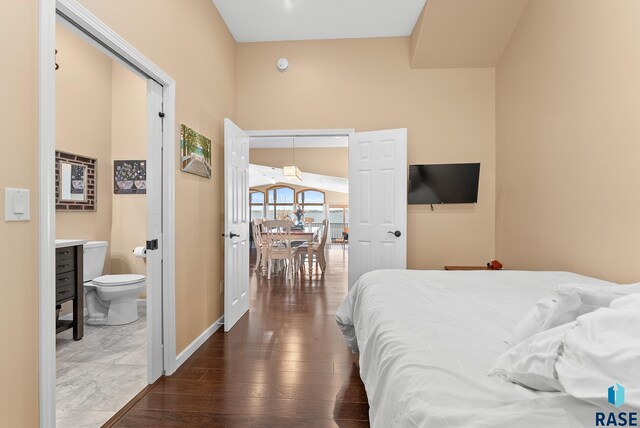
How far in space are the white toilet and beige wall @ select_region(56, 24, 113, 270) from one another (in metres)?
0.29

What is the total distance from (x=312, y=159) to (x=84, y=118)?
6.86 metres

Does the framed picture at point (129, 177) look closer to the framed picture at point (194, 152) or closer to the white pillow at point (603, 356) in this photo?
the framed picture at point (194, 152)

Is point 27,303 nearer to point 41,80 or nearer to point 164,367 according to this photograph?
point 41,80

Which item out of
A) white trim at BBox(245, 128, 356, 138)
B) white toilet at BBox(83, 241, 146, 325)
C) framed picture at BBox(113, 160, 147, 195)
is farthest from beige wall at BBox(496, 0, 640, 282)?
framed picture at BBox(113, 160, 147, 195)

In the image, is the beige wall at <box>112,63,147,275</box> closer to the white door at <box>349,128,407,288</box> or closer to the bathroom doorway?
the bathroom doorway

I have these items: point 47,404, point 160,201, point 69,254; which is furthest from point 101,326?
point 47,404

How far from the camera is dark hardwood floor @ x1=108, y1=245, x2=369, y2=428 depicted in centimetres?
181

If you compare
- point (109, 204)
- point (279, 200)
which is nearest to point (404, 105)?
point (109, 204)

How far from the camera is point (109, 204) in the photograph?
145 inches

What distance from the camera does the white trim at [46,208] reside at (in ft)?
4.17

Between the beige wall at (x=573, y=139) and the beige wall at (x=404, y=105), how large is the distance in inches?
11.1

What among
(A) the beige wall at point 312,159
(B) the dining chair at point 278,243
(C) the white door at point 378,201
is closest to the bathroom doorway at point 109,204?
(C) the white door at point 378,201

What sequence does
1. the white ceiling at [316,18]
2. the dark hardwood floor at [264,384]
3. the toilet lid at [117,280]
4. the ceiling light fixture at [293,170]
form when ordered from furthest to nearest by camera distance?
the ceiling light fixture at [293,170] < the white ceiling at [316,18] < the toilet lid at [117,280] < the dark hardwood floor at [264,384]

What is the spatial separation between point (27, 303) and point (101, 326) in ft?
7.54
